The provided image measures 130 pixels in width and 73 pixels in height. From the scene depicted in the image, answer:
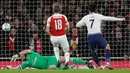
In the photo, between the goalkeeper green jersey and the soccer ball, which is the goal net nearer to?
the soccer ball

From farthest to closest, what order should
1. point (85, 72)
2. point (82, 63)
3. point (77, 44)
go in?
point (77, 44) < point (82, 63) < point (85, 72)

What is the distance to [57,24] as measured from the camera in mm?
15648

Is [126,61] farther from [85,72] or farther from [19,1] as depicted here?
[85,72]

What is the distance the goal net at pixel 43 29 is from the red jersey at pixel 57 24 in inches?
173

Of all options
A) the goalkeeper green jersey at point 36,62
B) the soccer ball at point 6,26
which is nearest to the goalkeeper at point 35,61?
the goalkeeper green jersey at point 36,62

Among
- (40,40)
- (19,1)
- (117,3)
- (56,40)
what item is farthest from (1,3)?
(56,40)

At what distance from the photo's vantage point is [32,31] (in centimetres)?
2075

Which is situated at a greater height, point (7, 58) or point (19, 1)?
point (19, 1)

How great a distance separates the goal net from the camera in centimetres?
2048

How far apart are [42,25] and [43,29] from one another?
0.17m

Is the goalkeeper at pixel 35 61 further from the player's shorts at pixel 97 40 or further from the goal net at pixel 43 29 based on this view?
the goal net at pixel 43 29

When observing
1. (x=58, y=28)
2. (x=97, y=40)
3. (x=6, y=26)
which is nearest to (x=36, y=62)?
(x=58, y=28)

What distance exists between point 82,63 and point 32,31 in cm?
Result: 416

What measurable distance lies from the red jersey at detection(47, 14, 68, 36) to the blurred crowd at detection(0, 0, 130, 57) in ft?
14.7
